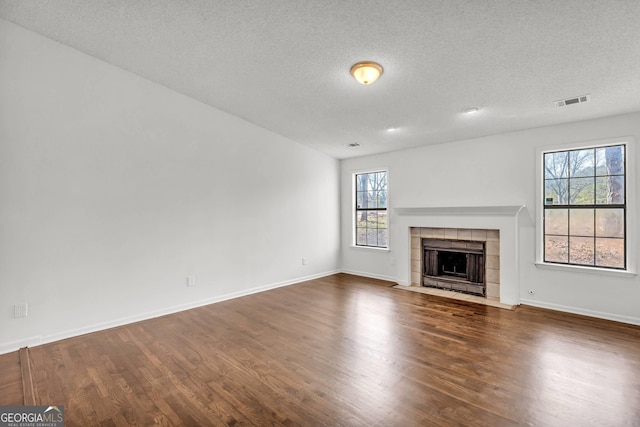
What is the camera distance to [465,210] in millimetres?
4934

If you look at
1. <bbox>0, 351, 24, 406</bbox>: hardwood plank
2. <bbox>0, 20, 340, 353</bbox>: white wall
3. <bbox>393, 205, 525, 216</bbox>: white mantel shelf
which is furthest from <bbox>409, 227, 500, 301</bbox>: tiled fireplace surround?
<bbox>0, 351, 24, 406</bbox>: hardwood plank

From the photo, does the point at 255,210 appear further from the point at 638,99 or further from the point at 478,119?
the point at 638,99

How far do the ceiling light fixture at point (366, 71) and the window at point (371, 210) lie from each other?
315cm

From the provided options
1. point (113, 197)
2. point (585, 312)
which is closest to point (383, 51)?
point (113, 197)

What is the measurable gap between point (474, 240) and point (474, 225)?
26 cm

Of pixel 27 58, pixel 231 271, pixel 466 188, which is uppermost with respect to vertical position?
pixel 27 58

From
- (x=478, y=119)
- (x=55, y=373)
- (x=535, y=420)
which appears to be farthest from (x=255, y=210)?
(x=535, y=420)

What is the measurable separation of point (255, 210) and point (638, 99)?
5.08 metres

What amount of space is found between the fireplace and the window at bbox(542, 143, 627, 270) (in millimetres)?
929

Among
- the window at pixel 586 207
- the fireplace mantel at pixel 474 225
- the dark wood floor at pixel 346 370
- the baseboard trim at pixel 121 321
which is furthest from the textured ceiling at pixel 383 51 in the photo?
the baseboard trim at pixel 121 321

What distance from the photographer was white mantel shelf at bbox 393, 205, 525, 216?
4.48 metres

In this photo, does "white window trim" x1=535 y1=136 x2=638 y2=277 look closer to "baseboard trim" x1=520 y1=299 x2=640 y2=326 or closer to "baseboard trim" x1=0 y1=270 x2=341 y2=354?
"baseboard trim" x1=520 y1=299 x2=640 y2=326

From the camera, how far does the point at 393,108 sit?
13.6 ft

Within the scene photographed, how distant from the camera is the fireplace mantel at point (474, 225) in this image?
176 inches
